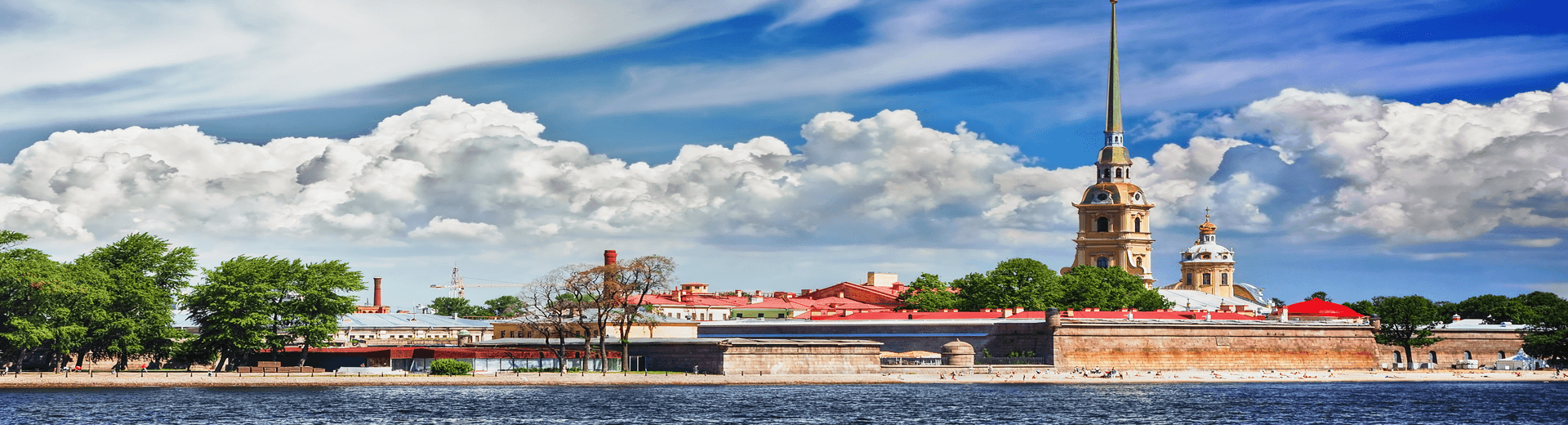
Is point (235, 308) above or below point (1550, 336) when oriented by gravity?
above

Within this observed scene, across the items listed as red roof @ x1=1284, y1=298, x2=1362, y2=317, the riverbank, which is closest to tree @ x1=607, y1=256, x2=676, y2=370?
the riverbank

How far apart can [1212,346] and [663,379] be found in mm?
38173

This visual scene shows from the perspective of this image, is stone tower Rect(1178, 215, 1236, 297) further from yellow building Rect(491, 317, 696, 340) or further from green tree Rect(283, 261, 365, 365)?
green tree Rect(283, 261, 365, 365)

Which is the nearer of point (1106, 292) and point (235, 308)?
point (235, 308)

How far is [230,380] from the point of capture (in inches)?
2896

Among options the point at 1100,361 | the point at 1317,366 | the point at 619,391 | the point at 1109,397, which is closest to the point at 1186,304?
the point at 1317,366

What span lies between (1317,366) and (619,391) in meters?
51.2

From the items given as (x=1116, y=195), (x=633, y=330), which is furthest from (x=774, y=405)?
(x=1116, y=195)

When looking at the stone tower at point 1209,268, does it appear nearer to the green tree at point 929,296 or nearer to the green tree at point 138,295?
the green tree at point 929,296

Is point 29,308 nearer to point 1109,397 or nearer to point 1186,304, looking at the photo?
point 1109,397

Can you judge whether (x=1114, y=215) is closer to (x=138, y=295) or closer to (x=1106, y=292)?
(x=1106, y=292)

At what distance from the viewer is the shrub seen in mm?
80438

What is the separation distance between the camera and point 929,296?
11725 cm

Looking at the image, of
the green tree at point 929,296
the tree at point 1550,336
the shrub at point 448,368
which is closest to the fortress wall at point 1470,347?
the tree at point 1550,336
